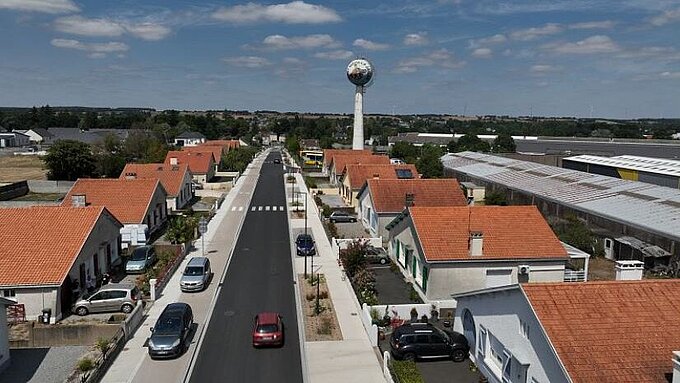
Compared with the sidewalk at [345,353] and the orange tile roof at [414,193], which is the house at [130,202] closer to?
the sidewalk at [345,353]

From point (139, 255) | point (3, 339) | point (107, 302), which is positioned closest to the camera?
point (3, 339)

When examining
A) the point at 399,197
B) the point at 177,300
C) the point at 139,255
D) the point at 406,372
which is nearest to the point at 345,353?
the point at 406,372

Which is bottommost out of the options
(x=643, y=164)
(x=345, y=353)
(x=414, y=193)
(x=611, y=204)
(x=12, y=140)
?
(x=345, y=353)

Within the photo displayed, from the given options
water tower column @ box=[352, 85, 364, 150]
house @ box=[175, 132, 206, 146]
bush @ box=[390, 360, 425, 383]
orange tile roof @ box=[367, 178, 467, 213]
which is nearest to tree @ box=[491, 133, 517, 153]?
water tower column @ box=[352, 85, 364, 150]

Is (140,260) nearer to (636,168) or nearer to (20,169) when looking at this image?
(636,168)

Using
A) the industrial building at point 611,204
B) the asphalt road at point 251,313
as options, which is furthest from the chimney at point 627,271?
the industrial building at point 611,204

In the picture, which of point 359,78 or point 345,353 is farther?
point 359,78

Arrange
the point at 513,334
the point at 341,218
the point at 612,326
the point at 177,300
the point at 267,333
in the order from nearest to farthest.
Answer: the point at 612,326, the point at 513,334, the point at 267,333, the point at 177,300, the point at 341,218
